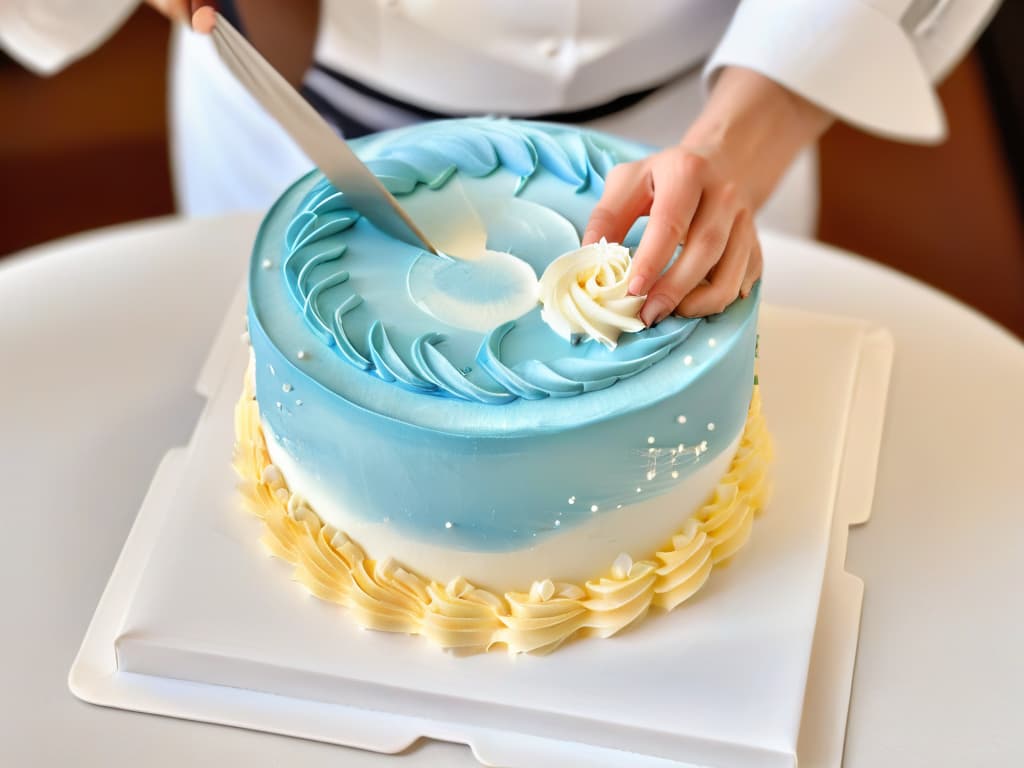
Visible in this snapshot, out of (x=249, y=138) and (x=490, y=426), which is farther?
(x=249, y=138)

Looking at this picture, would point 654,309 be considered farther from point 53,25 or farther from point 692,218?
point 53,25

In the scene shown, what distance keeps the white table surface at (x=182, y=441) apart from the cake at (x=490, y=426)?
0.19 meters

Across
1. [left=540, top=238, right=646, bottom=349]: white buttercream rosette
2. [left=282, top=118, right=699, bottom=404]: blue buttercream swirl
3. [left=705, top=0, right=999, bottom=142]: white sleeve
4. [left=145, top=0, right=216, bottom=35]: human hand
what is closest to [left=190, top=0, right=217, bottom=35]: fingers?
[left=145, top=0, right=216, bottom=35]: human hand

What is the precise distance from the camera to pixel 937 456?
6.05ft

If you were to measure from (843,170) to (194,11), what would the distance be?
2.57 meters

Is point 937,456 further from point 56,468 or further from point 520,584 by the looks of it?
point 56,468

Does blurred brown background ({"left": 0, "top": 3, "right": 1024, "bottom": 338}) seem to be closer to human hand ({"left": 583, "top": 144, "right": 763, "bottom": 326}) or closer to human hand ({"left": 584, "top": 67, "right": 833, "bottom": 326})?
human hand ({"left": 584, "top": 67, "right": 833, "bottom": 326})

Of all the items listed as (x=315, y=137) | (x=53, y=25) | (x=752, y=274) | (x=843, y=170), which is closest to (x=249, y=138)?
(x=53, y=25)

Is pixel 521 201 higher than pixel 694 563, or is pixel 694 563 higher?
pixel 521 201

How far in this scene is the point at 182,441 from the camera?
1.85 metres

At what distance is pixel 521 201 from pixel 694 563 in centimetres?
47

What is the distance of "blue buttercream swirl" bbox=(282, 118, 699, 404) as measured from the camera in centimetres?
146

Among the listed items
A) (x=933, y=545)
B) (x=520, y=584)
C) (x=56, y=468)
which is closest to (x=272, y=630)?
(x=520, y=584)

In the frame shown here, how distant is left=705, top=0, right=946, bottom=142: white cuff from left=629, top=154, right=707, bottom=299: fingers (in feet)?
1.03
